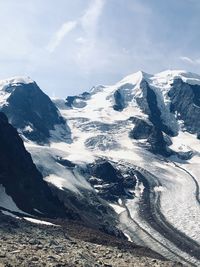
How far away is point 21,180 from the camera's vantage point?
115875 millimetres

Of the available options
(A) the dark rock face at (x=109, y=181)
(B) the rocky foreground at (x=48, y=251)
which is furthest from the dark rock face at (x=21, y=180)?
(A) the dark rock face at (x=109, y=181)

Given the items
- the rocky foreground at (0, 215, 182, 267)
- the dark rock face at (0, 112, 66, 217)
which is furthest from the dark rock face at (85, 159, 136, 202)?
the rocky foreground at (0, 215, 182, 267)

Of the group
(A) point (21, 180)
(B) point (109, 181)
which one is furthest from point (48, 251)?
(B) point (109, 181)

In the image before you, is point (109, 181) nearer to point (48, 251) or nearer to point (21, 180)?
point (21, 180)

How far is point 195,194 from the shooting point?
578 ft

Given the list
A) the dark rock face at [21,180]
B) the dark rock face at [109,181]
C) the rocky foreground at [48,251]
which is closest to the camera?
the rocky foreground at [48,251]

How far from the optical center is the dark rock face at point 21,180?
356 ft

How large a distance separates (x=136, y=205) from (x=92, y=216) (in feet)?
94.6

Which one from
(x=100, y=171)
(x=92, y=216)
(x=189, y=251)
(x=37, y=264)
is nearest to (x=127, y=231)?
(x=92, y=216)

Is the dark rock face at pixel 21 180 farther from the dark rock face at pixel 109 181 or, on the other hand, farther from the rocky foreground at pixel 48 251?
the dark rock face at pixel 109 181

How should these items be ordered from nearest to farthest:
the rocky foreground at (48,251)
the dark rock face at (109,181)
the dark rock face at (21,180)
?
1. the rocky foreground at (48,251)
2. the dark rock face at (21,180)
3. the dark rock face at (109,181)

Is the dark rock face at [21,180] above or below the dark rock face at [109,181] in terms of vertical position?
above

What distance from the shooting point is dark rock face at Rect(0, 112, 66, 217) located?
108375mm

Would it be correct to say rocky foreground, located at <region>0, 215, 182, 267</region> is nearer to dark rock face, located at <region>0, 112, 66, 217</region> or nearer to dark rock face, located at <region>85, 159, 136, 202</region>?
dark rock face, located at <region>0, 112, 66, 217</region>
